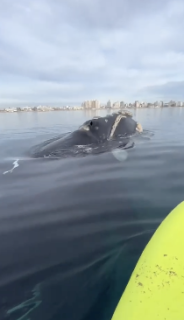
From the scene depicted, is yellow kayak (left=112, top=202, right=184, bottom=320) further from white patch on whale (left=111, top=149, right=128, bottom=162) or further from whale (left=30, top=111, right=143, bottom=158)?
whale (left=30, top=111, right=143, bottom=158)

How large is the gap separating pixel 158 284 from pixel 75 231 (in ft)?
5.90

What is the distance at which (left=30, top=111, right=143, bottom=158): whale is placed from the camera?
28.2ft

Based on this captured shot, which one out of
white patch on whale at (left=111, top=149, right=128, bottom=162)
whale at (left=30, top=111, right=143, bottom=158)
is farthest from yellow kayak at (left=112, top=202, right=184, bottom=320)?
whale at (left=30, top=111, right=143, bottom=158)

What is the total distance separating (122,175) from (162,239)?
144 inches

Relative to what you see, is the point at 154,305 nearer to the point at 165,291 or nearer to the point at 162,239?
the point at 165,291

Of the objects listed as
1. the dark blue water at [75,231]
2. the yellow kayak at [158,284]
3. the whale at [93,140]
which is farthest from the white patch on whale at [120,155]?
the yellow kayak at [158,284]

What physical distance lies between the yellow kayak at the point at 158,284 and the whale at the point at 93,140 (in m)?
6.13

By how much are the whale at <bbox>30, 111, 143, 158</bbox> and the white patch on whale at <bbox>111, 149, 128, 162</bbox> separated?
56cm

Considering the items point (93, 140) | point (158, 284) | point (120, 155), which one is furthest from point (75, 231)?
point (93, 140)

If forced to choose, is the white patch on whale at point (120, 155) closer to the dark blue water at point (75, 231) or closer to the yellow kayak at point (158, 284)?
the dark blue water at point (75, 231)

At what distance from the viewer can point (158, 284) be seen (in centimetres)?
186

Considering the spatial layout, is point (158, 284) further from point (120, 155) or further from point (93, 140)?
point (93, 140)

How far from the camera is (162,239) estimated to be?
7.76ft

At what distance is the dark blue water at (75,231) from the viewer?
230 cm
